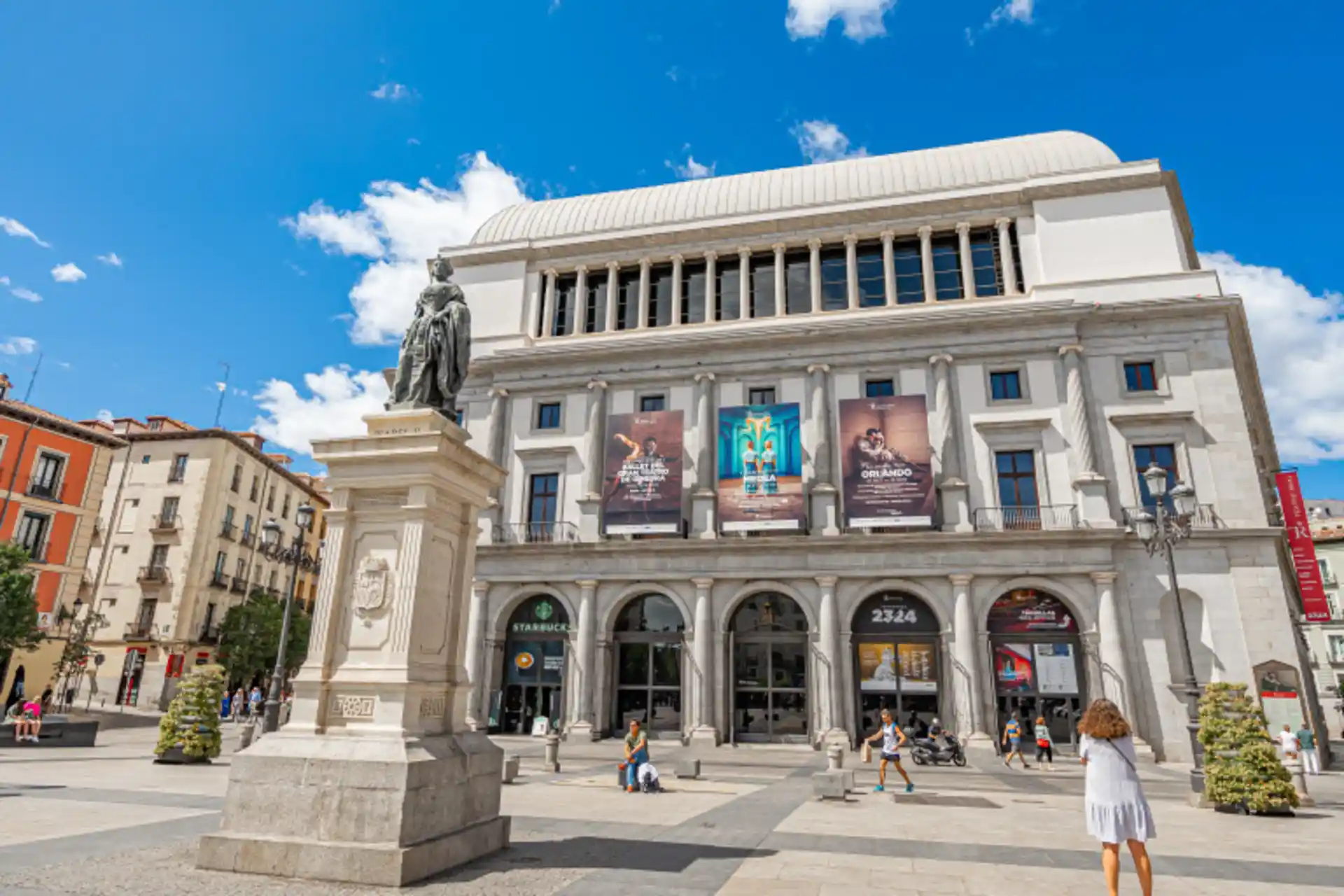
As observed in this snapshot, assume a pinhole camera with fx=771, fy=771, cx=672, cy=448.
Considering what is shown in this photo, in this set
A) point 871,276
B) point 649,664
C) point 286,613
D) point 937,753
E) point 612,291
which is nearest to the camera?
→ point 286,613

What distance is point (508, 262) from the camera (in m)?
35.5

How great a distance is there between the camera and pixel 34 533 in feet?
103

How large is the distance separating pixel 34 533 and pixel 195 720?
2142 cm

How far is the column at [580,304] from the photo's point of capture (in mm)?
34000

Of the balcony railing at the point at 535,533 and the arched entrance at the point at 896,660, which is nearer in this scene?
the arched entrance at the point at 896,660

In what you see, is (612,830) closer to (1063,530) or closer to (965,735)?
(965,735)

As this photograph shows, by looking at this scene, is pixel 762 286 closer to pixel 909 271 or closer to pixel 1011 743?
pixel 909 271

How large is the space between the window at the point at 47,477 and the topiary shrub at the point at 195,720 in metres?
20.8

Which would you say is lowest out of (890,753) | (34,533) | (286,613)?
(890,753)

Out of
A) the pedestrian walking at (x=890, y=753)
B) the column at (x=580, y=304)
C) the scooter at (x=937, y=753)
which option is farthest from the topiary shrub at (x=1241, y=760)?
the column at (x=580, y=304)

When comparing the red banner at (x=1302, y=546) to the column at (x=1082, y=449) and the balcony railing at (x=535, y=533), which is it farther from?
the balcony railing at (x=535, y=533)

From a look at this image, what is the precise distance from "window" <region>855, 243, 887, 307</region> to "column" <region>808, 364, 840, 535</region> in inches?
172

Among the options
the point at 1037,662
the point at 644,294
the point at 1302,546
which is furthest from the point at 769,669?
the point at 1302,546

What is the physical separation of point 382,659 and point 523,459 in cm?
2429
